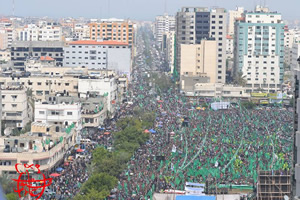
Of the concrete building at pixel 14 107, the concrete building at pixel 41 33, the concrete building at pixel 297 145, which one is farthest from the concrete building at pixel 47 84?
the concrete building at pixel 41 33

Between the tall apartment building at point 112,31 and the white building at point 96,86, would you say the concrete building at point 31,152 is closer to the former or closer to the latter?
the white building at point 96,86

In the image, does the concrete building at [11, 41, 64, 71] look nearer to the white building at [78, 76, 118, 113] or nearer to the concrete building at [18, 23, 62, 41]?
the concrete building at [18, 23, 62, 41]

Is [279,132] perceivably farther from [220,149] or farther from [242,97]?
[242,97]

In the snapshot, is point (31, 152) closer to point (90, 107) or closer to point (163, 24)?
point (90, 107)

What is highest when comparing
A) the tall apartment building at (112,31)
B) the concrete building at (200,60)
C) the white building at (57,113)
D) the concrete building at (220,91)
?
the tall apartment building at (112,31)

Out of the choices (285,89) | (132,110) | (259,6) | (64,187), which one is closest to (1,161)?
(64,187)

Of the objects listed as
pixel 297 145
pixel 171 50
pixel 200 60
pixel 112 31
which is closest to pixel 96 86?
pixel 200 60
